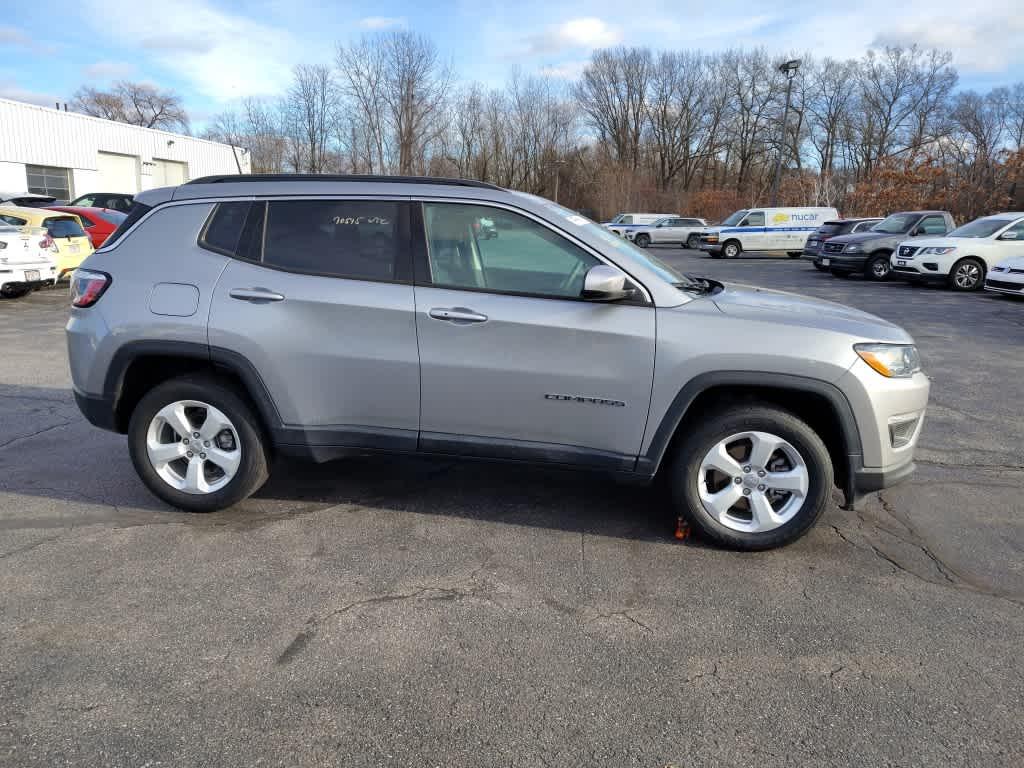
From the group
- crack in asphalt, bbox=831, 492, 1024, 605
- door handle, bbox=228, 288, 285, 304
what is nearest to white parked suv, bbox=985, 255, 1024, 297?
crack in asphalt, bbox=831, 492, 1024, 605

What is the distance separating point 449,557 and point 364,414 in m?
0.88

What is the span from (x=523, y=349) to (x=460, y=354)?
0.32 metres

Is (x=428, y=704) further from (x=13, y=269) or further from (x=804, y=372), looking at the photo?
(x=13, y=269)

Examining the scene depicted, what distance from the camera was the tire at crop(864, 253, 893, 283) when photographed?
19.0 m

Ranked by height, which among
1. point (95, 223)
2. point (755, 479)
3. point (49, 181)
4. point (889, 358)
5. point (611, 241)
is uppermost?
point (49, 181)

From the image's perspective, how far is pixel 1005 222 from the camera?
16188 millimetres

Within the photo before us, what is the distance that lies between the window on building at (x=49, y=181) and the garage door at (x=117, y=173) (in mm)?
2064

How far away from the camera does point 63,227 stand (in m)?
14.3

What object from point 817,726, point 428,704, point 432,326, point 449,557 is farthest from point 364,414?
→ point 817,726

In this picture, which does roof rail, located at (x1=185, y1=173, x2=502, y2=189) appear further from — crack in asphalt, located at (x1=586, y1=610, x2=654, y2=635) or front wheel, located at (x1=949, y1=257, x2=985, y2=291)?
front wheel, located at (x1=949, y1=257, x2=985, y2=291)

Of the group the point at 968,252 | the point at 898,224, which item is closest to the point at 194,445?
the point at 968,252

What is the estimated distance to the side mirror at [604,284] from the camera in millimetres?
3510

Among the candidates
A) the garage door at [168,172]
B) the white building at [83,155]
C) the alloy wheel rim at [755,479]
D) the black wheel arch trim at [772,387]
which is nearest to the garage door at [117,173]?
the white building at [83,155]

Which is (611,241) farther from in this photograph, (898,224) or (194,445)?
(898,224)
